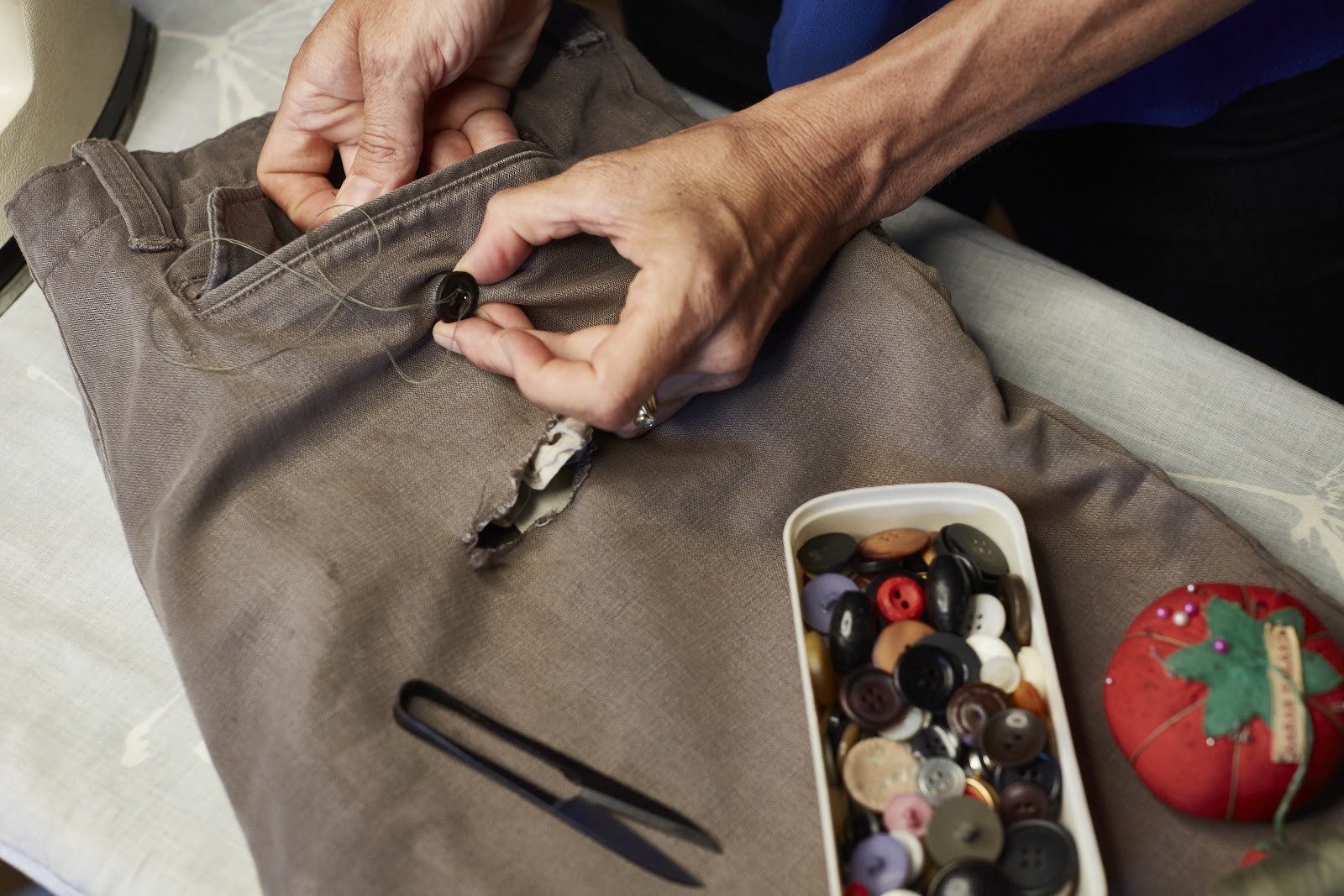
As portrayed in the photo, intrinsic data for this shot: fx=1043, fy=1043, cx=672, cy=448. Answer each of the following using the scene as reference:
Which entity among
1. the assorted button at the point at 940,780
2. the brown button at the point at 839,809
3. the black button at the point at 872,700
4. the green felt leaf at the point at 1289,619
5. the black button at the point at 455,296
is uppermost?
the black button at the point at 455,296

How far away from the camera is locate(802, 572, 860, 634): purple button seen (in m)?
0.61

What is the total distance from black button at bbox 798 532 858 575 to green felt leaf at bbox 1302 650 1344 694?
0.23m

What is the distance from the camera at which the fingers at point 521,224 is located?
638 mm

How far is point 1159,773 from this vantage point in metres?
0.53

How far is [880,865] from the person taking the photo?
524mm

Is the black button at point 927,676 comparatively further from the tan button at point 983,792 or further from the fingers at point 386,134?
the fingers at point 386,134

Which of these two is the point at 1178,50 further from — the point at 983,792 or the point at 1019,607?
the point at 983,792

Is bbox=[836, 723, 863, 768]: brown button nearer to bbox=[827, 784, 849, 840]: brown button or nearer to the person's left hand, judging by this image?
bbox=[827, 784, 849, 840]: brown button

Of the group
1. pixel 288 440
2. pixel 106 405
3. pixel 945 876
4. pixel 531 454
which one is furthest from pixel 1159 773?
pixel 106 405

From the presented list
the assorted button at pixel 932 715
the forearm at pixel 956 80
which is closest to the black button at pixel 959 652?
the assorted button at pixel 932 715

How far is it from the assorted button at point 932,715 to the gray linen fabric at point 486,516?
33 millimetres

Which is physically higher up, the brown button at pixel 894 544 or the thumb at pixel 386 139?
the thumb at pixel 386 139

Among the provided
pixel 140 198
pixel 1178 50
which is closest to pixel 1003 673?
pixel 1178 50

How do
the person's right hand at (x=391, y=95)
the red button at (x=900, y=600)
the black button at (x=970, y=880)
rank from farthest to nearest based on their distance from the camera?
the person's right hand at (x=391, y=95)
the red button at (x=900, y=600)
the black button at (x=970, y=880)
